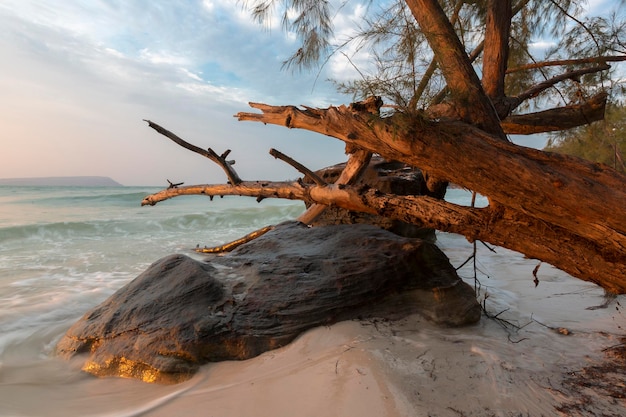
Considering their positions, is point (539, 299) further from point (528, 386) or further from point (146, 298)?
point (146, 298)

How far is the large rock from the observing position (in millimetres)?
2193

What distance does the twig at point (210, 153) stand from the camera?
11.9 ft

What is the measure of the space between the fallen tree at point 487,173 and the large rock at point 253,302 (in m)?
0.42

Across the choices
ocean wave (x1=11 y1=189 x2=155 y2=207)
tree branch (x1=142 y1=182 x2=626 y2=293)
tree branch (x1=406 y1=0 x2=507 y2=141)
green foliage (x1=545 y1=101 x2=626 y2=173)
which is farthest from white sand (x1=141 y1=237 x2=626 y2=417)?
ocean wave (x1=11 y1=189 x2=155 y2=207)

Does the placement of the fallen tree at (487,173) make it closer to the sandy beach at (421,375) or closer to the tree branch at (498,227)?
the tree branch at (498,227)

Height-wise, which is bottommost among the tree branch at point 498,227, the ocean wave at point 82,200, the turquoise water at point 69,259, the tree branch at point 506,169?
the turquoise water at point 69,259

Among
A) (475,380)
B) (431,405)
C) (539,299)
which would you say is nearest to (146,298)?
(431,405)

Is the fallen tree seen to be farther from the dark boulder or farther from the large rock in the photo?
the dark boulder

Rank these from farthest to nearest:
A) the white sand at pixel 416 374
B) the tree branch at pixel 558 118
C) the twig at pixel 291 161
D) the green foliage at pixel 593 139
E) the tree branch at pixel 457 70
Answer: the green foliage at pixel 593 139
the tree branch at pixel 558 118
the twig at pixel 291 161
the tree branch at pixel 457 70
the white sand at pixel 416 374

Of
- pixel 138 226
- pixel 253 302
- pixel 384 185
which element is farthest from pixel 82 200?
pixel 253 302

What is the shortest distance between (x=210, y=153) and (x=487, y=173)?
2669 mm

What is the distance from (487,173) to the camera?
213cm

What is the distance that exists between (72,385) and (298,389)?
1.36m

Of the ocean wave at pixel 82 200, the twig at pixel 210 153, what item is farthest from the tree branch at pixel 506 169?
the ocean wave at pixel 82 200
